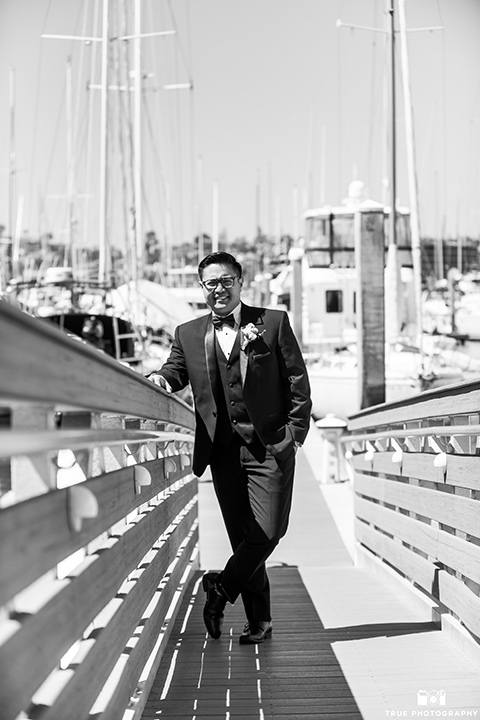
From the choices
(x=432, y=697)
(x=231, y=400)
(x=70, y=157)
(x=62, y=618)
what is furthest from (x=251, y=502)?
(x=70, y=157)

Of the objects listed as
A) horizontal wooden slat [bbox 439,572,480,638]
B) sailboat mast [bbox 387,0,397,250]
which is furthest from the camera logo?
sailboat mast [bbox 387,0,397,250]

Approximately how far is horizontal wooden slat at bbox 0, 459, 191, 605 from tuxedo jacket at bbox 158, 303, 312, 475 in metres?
1.92

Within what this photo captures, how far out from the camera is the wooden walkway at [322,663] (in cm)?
463

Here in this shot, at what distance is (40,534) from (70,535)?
13.7 inches

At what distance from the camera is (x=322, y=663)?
5430 millimetres

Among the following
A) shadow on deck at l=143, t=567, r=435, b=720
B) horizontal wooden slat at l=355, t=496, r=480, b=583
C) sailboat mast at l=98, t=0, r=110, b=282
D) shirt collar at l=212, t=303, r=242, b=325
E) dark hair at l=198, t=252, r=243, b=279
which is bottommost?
shadow on deck at l=143, t=567, r=435, b=720

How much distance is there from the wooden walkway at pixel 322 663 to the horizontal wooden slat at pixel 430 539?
1.32ft

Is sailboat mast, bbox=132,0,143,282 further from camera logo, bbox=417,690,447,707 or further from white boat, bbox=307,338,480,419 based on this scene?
camera logo, bbox=417,690,447,707

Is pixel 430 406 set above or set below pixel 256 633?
above

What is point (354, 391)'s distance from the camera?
74.4 ft

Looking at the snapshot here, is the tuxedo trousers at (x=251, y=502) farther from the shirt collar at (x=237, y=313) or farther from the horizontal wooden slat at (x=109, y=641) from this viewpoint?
the shirt collar at (x=237, y=313)

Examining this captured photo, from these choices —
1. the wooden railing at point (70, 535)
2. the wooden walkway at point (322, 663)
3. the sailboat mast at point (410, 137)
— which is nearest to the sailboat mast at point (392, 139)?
the sailboat mast at point (410, 137)

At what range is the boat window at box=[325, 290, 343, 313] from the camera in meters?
37.4

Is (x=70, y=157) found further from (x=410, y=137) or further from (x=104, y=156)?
(x=410, y=137)
